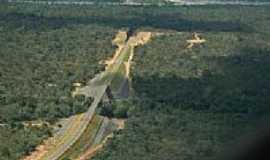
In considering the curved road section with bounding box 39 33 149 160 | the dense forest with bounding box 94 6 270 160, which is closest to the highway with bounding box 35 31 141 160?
the curved road section with bounding box 39 33 149 160

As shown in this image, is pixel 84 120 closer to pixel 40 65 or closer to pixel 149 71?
pixel 149 71

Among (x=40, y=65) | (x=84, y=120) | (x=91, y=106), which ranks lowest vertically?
(x=84, y=120)

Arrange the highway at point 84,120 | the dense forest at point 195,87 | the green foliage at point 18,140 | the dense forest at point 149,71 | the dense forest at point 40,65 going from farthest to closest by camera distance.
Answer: the dense forest at point 40,65
the dense forest at point 149,71
the highway at point 84,120
the dense forest at point 195,87
the green foliage at point 18,140

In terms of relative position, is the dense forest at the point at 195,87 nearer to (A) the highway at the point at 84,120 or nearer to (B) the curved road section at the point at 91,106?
(B) the curved road section at the point at 91,106

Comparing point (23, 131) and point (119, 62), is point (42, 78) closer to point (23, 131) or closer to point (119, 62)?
point (119, 62)

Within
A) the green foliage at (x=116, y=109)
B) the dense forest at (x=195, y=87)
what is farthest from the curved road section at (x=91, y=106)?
the dense forest at (x=195, y=87)

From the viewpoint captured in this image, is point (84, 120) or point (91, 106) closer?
point (84, 120)

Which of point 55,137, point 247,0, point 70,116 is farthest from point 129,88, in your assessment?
point 247,0

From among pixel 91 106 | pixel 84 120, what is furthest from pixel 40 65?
pixel 84 120

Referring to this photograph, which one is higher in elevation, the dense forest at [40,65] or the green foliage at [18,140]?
the dense forest at [40,65]
